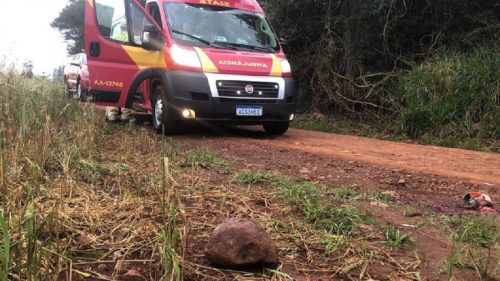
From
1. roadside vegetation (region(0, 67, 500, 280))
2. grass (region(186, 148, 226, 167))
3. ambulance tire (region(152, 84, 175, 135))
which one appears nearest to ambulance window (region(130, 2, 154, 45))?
ambulance tire (region(152, 84, 175, 135))

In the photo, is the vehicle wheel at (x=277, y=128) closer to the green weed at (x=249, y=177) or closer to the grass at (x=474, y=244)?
the green weed at (x=249, y=177)

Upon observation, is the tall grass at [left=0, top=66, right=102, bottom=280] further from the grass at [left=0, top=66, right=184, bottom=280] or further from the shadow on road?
the shadow on road

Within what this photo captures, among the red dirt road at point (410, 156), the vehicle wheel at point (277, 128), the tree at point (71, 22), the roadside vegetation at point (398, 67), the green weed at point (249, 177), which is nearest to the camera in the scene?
the green weed at point (249, 177)

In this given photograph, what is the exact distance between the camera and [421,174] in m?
5.33

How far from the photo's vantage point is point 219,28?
8406 mm

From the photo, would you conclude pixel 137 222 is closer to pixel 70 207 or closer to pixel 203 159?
pixel 70 207

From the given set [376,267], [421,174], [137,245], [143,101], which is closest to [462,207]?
[421,174]

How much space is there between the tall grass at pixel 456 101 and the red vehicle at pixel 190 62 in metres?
2.74

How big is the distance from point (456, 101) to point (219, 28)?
15.0 ft

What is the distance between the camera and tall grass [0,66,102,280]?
6.77 ft

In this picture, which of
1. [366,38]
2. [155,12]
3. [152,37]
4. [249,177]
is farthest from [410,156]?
[366,38]

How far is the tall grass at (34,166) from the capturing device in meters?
2.06

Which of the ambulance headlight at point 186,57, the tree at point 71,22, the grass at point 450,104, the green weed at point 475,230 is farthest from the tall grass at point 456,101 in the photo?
the tree at point 71,22

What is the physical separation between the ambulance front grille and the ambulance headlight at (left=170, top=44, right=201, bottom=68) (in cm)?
45
